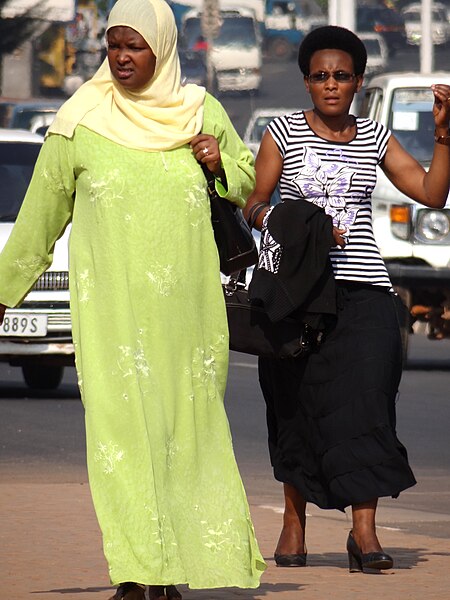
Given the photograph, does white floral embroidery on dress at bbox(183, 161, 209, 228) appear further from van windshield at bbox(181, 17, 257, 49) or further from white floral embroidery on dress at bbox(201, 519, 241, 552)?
van windshield at bbox(181, 17, 257, 49)

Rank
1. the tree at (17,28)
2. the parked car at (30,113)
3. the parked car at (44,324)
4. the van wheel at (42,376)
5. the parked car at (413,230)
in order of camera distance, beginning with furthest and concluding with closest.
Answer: the tree at (17,28) → the parked car at (30,113) → the parked car at (413,230) → the van wheel at (42,376) → the parked car at (44,324)

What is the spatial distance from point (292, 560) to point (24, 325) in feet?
20.0

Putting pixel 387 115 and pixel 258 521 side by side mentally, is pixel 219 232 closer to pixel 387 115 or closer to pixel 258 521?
pixel 258 521

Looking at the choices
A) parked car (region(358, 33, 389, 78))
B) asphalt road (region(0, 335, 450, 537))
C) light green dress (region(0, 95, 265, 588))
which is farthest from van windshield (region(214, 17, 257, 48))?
light green dress (region(0, 95, 265, 588))

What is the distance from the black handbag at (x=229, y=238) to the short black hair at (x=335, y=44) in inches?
40.0

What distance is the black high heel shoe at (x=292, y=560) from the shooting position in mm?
6734

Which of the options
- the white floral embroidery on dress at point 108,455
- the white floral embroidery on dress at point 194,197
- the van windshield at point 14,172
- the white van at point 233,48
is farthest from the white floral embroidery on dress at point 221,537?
the white van at point 233,48

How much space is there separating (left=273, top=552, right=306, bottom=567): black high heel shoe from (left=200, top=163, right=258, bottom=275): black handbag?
1.30 meters

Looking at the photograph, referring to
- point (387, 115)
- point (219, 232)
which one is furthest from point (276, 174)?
point (387, 115)

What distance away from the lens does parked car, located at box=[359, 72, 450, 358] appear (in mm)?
15375

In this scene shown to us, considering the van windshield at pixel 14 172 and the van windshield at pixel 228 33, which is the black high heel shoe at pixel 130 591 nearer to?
the van windshield at pixel 14 172

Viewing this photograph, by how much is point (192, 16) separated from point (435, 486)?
1661 inches

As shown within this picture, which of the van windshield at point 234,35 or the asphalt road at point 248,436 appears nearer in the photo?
the asphalt road at point 248,436

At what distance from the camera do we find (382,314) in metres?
6.70
